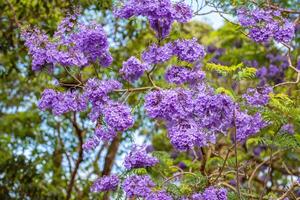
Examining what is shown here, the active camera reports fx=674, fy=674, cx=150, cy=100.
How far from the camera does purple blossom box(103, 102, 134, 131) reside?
200 inches

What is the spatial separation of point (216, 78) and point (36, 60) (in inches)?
207

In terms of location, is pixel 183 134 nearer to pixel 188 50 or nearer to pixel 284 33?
pixel 188 50

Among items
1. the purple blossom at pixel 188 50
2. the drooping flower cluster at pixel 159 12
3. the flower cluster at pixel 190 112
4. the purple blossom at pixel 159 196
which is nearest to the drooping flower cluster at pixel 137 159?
the purple blossom at pixel 159 196

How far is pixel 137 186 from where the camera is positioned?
5262 mm

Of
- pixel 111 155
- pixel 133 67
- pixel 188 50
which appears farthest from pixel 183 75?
pixel 111 155

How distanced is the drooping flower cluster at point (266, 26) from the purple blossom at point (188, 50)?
0.66 m

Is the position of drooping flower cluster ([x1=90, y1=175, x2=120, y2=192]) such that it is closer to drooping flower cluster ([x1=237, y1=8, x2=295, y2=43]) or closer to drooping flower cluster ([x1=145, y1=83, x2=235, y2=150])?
drooping flower cluster ([x1=145, y1=83, x2=235, y2=150])

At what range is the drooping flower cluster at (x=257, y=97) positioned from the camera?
545cm

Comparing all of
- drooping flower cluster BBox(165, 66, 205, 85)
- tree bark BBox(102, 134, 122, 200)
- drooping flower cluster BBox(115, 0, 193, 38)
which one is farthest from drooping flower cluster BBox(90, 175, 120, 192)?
tree bark BBox(102, 134, 122, 200)

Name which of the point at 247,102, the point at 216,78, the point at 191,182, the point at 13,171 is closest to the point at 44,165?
the point at 13,171

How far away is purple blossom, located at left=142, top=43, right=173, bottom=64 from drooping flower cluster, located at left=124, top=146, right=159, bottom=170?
Result: 735 millimetres

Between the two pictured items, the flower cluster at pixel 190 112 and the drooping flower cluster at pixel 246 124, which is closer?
the flower cluster at pixel 190 112

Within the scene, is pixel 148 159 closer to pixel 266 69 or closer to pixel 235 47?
pixel 266 69

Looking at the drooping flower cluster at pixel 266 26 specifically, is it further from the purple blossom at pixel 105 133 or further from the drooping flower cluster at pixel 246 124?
the purple blossom at pixel 105 133
